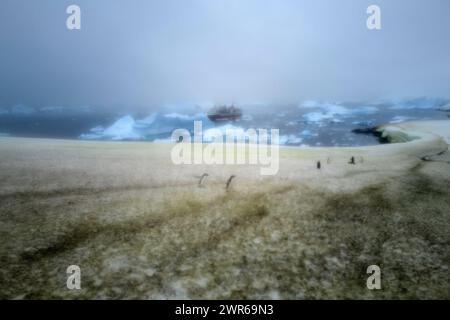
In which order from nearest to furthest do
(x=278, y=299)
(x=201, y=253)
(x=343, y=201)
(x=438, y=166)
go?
(x=278, y=299)
(x=201, y=253)
(x=343, y=201)
(x=438, y=166)

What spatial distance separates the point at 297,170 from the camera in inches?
816

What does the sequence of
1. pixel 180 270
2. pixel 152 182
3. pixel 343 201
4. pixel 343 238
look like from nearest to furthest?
1. pixel 180 270
2. pixel 343 238
3. pixel 343 201
4. pixel 152 182

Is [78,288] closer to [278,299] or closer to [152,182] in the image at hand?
[278,299]

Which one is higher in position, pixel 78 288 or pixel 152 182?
pixel 152 182

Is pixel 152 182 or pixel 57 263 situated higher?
pixel 152 182

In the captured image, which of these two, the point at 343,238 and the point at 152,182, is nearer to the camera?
the point at 343,238

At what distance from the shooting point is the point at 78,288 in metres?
6.97

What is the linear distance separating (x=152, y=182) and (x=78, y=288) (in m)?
10.6

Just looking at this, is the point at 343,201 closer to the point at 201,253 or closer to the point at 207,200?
the point at 207,200
